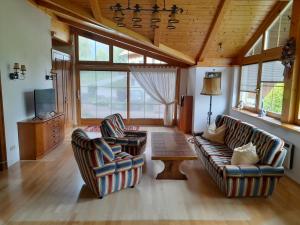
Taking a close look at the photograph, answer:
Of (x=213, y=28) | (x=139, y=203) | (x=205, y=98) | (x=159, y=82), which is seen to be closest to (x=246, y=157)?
(x=139, y=203)

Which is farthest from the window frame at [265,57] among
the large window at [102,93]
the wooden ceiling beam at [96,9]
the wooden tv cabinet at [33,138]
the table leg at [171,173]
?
the wooden tv cabinet at [33,138]

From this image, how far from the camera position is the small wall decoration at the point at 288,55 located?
3857 millimetres

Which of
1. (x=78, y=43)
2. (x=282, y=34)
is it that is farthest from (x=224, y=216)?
(x=78, y=43)

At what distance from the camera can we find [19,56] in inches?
170

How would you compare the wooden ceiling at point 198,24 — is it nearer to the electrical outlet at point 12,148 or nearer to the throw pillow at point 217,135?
the throw pillow at point 217,135

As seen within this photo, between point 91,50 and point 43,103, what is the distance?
3.08 m

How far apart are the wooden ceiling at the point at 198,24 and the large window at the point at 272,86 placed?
38.7 inches

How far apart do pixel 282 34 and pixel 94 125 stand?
5732 mm

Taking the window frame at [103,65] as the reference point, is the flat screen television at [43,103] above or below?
below

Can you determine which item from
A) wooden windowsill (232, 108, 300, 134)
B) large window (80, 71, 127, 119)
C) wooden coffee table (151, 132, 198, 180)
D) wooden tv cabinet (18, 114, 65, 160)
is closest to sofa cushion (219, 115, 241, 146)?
wooden windowsill (232, 108, 300, 134)

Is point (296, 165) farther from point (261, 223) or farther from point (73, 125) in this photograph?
point (73, 125)

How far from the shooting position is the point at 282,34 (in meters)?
4.46

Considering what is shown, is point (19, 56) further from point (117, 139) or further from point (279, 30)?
point (279, 30)

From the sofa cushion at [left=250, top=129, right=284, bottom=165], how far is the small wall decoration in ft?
4.77
